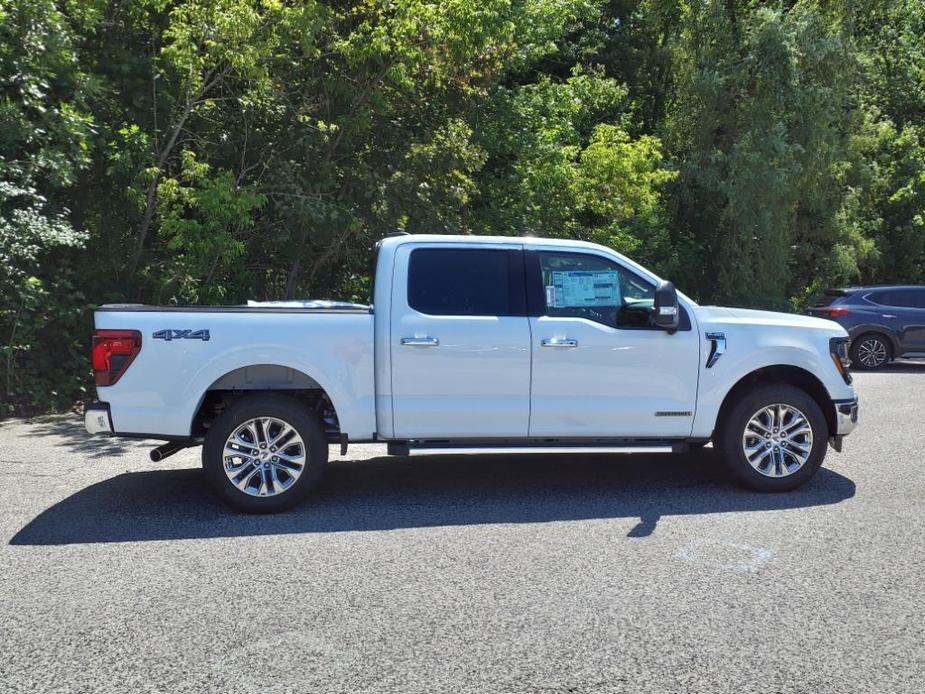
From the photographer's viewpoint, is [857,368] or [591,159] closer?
[857,368]

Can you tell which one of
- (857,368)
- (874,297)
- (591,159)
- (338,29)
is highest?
(338,29)

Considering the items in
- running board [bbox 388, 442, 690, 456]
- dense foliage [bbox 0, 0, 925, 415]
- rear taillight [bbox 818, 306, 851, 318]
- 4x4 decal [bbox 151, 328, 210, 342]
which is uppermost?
dense foliage [bbox 0, 0, 925, 415]

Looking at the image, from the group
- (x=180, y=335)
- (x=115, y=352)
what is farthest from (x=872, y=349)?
(x=115, y=352)

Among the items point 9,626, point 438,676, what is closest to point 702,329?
point 438,676

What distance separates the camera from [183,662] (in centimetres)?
420

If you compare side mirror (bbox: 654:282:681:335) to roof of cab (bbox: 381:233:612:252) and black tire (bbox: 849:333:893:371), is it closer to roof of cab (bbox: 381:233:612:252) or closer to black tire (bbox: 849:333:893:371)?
roof of cab (bbox: 381:233:612:252)

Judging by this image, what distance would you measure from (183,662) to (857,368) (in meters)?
15.9

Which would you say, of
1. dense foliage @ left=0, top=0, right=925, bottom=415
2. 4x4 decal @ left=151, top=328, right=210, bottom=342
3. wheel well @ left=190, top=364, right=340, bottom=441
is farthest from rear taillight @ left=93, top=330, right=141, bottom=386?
dense foliage @ left=0, top=0, right=925, bottom=415

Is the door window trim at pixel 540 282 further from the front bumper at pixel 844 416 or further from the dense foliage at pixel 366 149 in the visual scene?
the dense foliage at pixel 366 149

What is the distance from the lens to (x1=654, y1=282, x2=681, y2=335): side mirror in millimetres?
6801

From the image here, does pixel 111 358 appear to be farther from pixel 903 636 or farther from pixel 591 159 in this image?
pixel 591 159

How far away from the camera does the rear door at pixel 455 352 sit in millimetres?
6867

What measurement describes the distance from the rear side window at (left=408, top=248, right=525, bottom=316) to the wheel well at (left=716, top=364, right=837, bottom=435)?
178 centimetres

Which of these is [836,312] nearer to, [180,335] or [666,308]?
[666,308]
